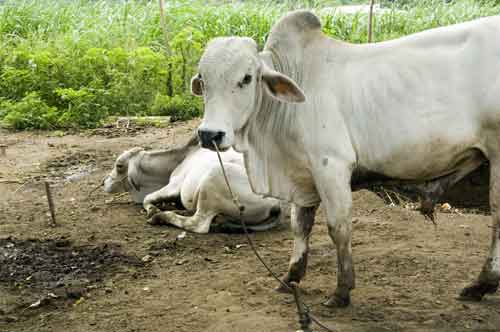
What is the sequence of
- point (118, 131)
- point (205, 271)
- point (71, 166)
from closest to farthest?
point (205, 271)
point (71, 166)
point (118, 131)

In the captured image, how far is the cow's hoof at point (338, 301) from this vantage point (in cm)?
423


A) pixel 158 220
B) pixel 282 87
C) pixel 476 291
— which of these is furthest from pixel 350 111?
pixel 158 220

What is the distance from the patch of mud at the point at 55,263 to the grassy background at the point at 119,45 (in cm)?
378

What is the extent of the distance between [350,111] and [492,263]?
1.09 metres

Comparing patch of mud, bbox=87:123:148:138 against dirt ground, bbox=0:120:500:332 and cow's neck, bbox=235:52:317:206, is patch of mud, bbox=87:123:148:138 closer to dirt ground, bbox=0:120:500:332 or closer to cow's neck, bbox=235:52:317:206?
dirt ground, bbox=0:120:500:332

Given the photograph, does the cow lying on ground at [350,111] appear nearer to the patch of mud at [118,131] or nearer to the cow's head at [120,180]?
the cow's head at [120,180]

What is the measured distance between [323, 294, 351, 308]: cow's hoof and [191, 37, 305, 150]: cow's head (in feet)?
3.49

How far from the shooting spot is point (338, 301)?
167 inches

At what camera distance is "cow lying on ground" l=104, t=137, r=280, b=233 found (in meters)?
5.80

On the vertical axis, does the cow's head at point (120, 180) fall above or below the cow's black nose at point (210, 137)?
below

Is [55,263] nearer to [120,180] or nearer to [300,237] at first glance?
→ [120,180]

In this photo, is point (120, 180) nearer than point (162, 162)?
Yes

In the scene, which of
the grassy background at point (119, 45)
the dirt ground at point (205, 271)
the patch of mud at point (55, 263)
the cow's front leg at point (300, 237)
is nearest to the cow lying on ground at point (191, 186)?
the dirt ground at point (205, 271)

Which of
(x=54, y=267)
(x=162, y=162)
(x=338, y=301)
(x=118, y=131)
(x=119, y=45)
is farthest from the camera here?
(x=119, y=45)
